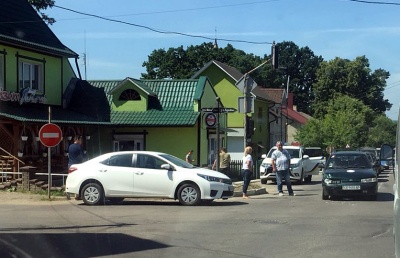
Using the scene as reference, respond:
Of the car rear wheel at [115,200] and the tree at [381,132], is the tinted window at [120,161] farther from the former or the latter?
the tree at [381,132]

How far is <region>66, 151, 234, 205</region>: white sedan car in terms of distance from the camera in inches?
675

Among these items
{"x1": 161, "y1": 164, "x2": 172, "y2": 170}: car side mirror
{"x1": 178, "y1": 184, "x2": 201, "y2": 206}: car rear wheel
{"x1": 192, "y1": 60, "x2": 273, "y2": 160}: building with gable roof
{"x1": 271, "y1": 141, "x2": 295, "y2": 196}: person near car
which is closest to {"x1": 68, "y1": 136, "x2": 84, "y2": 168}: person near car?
{"x1": 161, "y1": 164, "x2": 172, "y2": 170}: car side mirror

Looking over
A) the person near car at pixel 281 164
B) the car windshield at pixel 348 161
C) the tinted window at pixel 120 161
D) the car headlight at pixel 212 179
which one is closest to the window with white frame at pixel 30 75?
the tinted window at pixel 120 161

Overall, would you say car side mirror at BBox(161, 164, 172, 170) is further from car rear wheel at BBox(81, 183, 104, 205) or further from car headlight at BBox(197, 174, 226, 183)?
car rear wheel at BBox(81, 183, 104, 205)

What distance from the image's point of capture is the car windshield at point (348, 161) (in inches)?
Result: 798

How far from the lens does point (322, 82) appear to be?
81062mm

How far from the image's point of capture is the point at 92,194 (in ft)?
57.1

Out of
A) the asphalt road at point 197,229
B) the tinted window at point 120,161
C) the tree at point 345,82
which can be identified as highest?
the tree at point 345,82

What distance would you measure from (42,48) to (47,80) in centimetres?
188

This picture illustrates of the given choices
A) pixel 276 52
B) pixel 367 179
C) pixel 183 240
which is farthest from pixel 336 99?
pixel 183 240

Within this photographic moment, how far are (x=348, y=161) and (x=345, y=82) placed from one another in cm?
6220

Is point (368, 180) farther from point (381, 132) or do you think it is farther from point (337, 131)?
point (381, 132)

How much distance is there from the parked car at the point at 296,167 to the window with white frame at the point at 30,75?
35.6 ft

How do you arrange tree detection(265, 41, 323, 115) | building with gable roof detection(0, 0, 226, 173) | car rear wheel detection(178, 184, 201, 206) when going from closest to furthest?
1. car rear wheel detection(178, 184, 201, 206)
2. building with gable roof detection(0, 0, 226, 173)
3. tree detection(265, 41, 323, 115)
